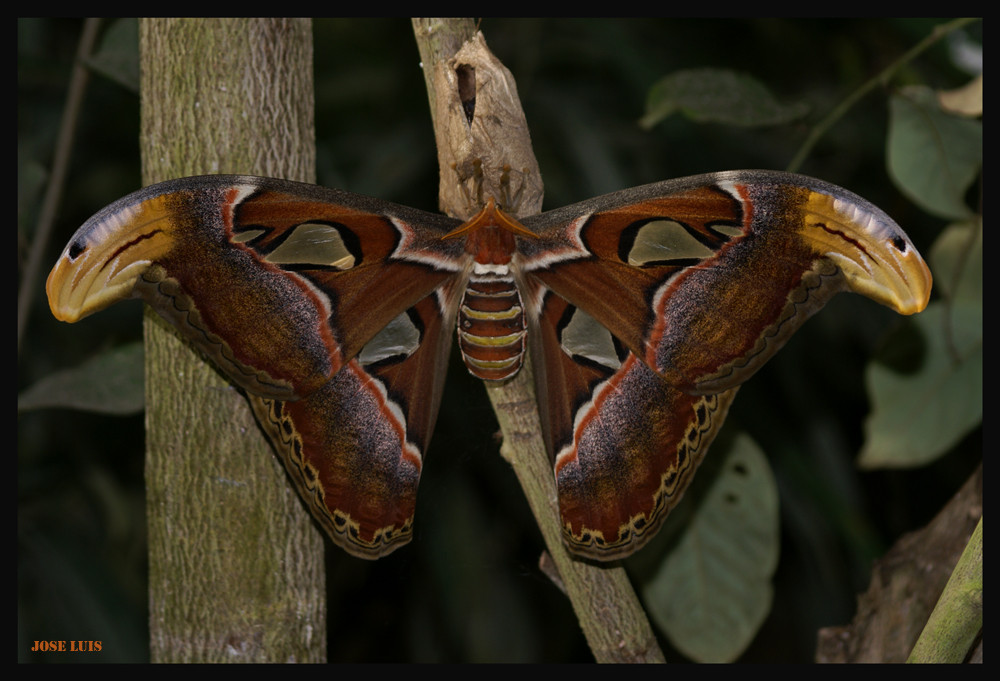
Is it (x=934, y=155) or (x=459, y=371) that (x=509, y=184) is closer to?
(x=459, y=371)

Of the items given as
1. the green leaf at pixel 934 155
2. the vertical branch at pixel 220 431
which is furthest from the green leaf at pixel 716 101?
the vertical branch at pixel 220 431

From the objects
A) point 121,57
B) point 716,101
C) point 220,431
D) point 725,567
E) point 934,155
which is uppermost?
point 121,57

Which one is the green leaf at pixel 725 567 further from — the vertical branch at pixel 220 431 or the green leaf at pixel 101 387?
the green leaf at pixel 101 387

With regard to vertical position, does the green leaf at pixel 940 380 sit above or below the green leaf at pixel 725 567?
above

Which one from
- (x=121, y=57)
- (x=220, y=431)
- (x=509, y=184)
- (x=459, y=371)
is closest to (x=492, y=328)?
(x=509, y=184)

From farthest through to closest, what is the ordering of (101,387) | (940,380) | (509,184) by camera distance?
(940,380)
(101,387)
(509,184)
